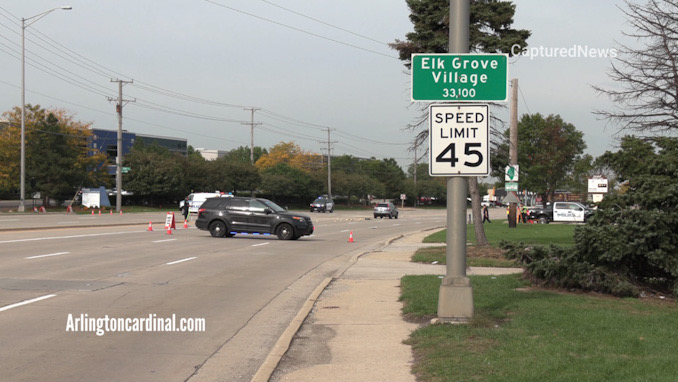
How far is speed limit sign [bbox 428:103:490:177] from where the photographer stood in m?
9.16

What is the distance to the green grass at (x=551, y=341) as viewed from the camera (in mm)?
6375

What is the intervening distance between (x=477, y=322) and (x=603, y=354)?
213 cm

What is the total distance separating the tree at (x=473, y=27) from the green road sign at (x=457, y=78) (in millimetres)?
13499

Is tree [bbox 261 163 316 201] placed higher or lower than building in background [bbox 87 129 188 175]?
lower

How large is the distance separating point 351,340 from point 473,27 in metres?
16.8

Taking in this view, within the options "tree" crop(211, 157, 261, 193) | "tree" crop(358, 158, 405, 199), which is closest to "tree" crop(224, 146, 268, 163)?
"tree" crop(358, 158, 405, 199)

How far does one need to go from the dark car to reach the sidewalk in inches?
549

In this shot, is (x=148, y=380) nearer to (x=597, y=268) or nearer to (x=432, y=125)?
(x=432, y=125)

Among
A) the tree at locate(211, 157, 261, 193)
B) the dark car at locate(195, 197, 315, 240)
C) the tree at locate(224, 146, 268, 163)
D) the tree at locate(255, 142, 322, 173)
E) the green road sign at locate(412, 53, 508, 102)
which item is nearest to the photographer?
the green road sign at locate(412, 53, 508, 102)

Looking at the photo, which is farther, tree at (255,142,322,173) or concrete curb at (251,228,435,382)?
tree at (255,142,322,173)

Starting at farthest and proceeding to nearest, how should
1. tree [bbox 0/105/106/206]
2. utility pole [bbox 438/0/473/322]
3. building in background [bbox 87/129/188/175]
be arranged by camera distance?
building in background [bbox 87/129/188/175] < tree [bbox 0/105/106/206] < utility pole [bbox 438/0/473/322]

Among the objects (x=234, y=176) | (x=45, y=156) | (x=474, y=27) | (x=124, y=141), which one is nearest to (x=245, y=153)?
(x=124, y=141)

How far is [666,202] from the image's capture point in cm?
1162

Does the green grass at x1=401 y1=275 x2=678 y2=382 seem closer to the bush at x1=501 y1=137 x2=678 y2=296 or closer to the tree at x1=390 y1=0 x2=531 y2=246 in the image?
the bush at x1=501 y1=137 x2=678 y2=296
